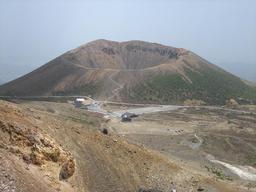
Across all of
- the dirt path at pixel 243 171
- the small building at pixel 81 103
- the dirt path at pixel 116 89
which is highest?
the dirt path at pixel 116 89

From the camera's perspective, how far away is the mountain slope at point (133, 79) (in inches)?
5930

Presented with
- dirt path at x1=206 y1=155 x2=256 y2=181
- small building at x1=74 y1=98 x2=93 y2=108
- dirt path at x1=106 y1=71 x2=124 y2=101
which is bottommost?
dirt path at x1=206 y1=155 x2=256 y2=181

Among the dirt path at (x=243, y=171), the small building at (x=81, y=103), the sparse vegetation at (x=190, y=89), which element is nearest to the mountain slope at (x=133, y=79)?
the sparse vegetation at (x=190, y=89)

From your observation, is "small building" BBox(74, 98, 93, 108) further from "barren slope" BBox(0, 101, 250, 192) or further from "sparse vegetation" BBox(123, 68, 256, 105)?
"barren slope" BBox(0, 101, 250, 192)

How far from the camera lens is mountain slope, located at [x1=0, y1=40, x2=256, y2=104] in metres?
151

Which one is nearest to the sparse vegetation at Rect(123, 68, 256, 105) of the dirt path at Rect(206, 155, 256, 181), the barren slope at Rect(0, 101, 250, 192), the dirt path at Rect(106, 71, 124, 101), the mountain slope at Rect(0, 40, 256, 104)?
the mountain slope at Rect(0, 40, 256, 104)

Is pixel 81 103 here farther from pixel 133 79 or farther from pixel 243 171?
pixel 243 171

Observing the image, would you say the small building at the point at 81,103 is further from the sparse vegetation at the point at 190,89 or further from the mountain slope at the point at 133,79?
the sparse vegetation at the point at 190,89

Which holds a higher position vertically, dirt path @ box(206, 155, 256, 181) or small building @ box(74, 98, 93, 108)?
small building @ box(74, 98, 93, 108)

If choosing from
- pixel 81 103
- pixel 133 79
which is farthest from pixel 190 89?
pixel 81 103

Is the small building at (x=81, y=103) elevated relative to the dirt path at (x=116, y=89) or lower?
lower

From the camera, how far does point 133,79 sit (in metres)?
155

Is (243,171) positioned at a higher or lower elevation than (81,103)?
lower

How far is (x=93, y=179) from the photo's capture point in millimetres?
38344
